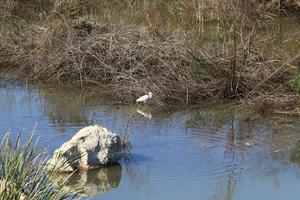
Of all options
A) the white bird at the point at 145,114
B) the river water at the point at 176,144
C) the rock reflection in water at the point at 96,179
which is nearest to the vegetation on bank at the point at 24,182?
the river water at the point at 176,144

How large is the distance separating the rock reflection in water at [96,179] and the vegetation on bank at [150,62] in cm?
249

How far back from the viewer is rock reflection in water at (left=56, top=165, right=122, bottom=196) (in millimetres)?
6738

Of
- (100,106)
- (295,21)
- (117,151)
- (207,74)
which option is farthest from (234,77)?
(295,21)

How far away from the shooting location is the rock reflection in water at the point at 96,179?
674 cm

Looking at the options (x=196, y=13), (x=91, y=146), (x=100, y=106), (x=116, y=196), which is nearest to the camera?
(x=116, y=196)

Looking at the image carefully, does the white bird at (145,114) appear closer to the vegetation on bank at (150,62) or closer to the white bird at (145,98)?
the white bird at (145,98)

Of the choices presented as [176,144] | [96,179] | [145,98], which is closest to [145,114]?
[145,98]

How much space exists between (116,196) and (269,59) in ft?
15.8

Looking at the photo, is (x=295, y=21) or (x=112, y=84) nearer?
(x=112, y=84)

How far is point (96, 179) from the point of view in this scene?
699 cm

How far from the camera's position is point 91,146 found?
7.06m

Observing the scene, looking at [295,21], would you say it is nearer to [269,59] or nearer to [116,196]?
[269,59]

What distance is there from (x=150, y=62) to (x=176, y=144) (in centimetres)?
258

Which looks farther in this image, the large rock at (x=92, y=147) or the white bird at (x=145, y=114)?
the white bird at (x=145, y=114)
